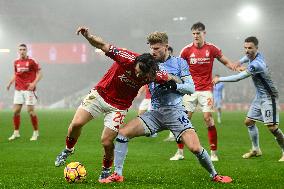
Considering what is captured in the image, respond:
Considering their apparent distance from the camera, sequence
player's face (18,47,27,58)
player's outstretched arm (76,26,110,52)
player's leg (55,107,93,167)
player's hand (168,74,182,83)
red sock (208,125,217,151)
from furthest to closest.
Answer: player's face (18,47,27,58) < red sock (208,125,217,151) < player's leg (55,107,93,167) < player's hand (168,74,182,83) < player's outstretched arm (76,26,110,52)

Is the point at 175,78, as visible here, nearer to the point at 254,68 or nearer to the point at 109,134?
the point at 109,134

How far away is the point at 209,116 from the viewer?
34.9ft

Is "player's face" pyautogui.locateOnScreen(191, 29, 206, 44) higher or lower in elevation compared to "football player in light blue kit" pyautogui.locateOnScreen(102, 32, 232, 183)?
higher

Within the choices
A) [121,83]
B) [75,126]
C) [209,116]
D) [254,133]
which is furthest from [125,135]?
[254,133]

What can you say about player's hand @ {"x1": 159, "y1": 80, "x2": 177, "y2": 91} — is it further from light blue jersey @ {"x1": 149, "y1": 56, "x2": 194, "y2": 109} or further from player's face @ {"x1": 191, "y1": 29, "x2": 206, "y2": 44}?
player's face @ {"x1": 191, "y1": 29, "x2": 206, "y2": 44}

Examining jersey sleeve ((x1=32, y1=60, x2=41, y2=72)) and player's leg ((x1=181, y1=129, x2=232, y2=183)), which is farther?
jersey sleeve ((x1=32, y1=60, x2=41, y2=72))

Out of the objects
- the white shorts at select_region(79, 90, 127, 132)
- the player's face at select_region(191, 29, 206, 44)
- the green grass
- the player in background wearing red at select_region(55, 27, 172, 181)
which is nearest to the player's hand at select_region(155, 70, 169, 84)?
the player in background wearing red at select_region(55, 27, 172, 181)

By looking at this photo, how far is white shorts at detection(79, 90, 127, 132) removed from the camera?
754 centimetres

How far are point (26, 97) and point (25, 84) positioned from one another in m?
0.48

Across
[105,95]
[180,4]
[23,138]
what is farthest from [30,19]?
[105,95]

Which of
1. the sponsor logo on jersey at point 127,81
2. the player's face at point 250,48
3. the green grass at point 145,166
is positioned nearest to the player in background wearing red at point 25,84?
the green grass at point 145,166

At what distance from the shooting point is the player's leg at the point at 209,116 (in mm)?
10498

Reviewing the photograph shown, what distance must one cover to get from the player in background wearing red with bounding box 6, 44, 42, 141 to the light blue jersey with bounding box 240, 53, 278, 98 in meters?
7.37

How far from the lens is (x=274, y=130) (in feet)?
32.9
